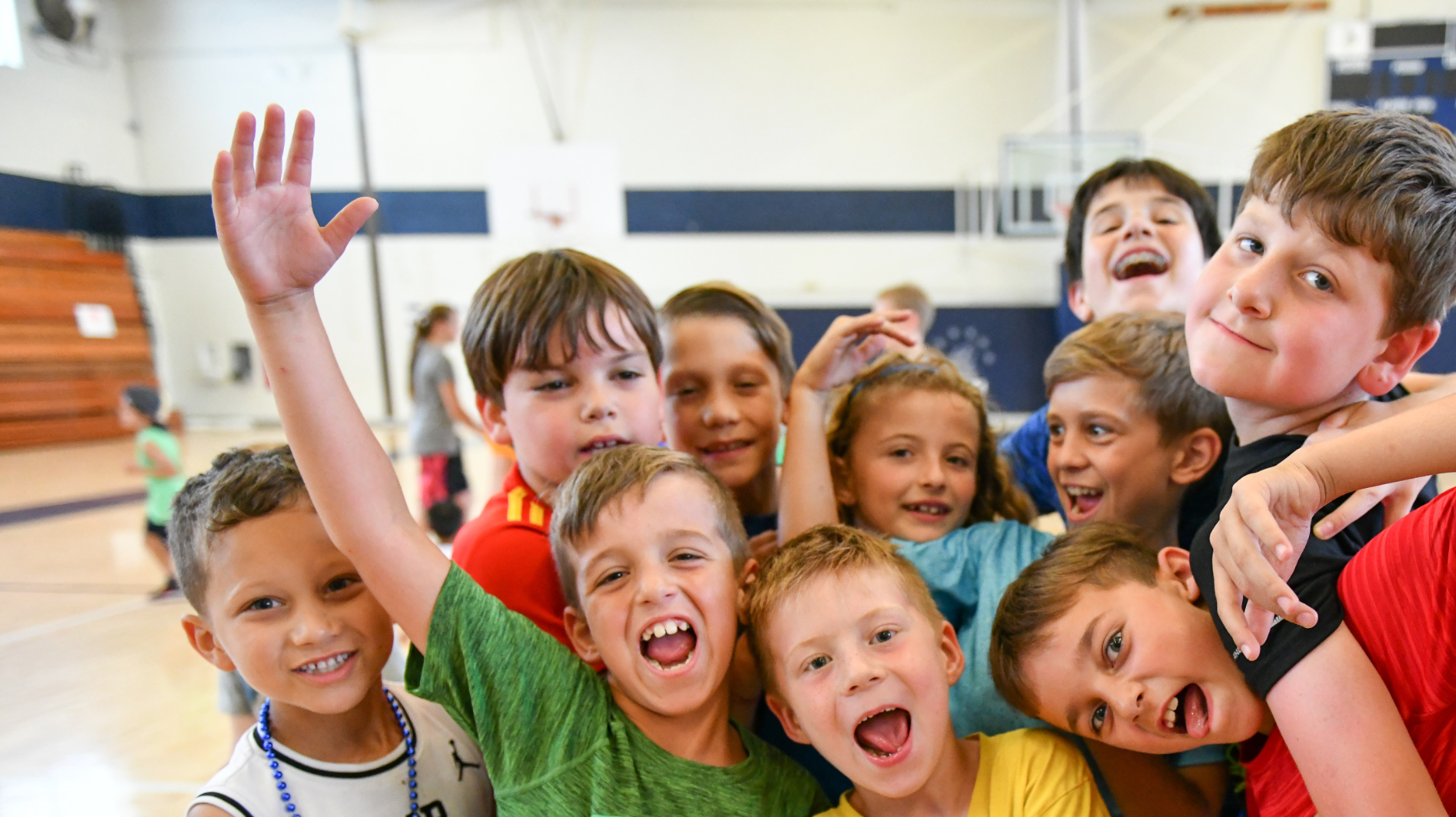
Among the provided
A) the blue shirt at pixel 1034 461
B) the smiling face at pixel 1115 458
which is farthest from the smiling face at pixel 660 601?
the blue shirt at pixel 1034 461

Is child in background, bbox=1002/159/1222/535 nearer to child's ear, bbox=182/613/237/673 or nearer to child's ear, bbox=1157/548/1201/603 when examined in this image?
child's ear, bbox=1157/548/1201/603

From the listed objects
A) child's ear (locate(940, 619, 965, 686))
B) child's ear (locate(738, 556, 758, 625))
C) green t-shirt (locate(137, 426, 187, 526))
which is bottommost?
green t-shirt (locate(137, 426, 187, 526))

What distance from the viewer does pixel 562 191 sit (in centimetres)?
965

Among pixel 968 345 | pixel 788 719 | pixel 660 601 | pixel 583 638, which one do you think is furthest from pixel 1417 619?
pixel 968 345

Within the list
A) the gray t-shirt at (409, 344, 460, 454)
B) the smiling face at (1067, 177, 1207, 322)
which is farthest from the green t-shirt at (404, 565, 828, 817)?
the gray t-shirt at (409, 344, 460, 454)

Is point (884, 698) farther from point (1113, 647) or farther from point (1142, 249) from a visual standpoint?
point (1142, 249)

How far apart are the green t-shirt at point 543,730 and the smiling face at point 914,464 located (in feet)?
2.04

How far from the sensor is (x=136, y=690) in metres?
3.21

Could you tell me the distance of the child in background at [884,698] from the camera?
113 centimetres

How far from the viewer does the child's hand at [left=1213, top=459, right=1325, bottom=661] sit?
85 cm

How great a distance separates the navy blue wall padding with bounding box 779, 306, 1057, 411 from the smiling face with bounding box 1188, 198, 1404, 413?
26.4 ft

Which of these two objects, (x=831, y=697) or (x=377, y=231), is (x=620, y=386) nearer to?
(x=831, y=697)

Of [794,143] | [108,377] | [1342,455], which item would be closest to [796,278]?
[794,143]

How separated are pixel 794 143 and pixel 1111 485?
8.66 m
